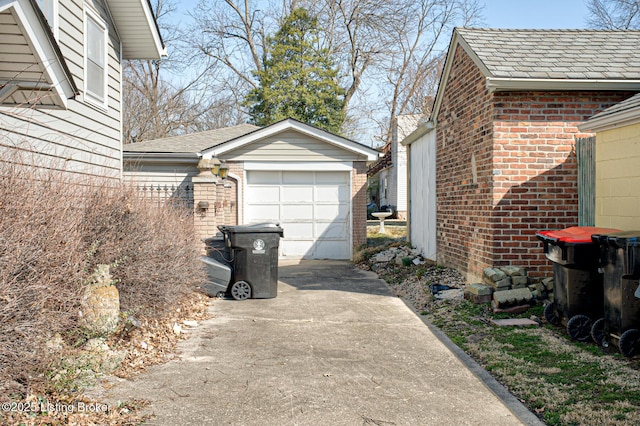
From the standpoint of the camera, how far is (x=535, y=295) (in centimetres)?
808

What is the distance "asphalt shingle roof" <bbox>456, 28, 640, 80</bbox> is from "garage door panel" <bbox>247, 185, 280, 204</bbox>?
6899mm

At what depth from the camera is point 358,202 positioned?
1547 centimetres

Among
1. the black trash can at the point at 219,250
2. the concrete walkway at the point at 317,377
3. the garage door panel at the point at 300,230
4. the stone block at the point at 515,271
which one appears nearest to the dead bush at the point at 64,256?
the concrete walkway at the point at 317,377

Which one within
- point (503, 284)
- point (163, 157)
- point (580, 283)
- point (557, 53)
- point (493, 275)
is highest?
point (557, 53)

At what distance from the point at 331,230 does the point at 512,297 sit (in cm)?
813

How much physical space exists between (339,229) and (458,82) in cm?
606

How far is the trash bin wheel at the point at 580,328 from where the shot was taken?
6.39 meters

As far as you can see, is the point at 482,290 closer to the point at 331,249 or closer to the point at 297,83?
the point at 331,249

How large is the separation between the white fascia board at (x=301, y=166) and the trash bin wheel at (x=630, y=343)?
406 inches

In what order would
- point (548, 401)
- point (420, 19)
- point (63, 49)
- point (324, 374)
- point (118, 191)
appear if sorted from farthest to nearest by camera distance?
1. point (420, 19)
2. point (63, 49)
3. point (118, 191)
4. point (324, 374)
5. point (548, 401)

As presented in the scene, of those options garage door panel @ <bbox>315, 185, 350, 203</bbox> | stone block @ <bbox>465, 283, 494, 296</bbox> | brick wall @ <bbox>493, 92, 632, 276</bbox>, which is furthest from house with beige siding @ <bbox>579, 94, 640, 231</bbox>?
garage door panel @ <bbox>315, 185, 350, 203</bbox>

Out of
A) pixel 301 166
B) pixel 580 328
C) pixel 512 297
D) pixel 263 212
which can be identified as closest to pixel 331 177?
pixel 301 166

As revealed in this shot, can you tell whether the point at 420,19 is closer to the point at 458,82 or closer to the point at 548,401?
the point at 458,82

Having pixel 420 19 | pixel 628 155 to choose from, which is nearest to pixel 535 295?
pixel 628 155
